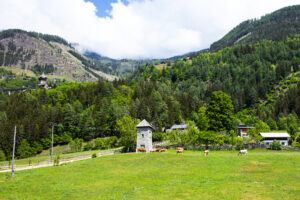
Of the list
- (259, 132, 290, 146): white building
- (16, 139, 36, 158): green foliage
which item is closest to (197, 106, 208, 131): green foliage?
(259, 132, 290, 146): white building

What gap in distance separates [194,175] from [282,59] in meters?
205

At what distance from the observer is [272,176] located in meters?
21.2

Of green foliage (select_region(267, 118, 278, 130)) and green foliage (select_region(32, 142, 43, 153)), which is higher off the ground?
green foliage (select_region(267, 118, 278, 130))

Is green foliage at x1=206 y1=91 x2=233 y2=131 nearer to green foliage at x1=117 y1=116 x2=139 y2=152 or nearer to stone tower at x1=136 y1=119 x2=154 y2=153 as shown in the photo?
stone tower at x1=136 y1=119 x2=154 y2=153

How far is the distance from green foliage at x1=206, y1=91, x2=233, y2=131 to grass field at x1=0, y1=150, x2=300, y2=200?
36916 mm

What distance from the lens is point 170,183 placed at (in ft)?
Answer: 65.8

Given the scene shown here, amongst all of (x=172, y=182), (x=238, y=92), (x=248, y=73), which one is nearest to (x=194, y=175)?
(x=172, y=182)

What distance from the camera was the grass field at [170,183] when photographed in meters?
16.3

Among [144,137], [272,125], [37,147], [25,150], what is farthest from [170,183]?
[272,125]

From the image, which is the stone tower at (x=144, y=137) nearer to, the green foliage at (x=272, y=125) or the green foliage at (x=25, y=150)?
the green foliage at (x=25, y=150)

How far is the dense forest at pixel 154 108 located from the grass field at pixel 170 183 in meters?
29.1

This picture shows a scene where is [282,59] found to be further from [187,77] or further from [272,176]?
[272,176]

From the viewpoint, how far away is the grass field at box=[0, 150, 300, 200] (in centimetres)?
1627

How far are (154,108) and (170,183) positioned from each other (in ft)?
268
